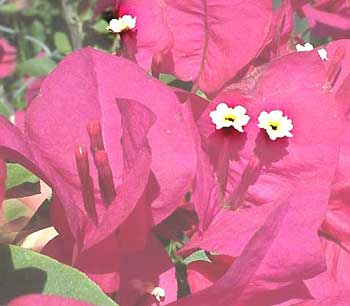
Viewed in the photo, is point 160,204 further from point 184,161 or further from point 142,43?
point 142,43

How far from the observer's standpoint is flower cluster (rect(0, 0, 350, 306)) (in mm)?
418

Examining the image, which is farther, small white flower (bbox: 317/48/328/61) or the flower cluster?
small white flower (bbox: 317/48/328/61)

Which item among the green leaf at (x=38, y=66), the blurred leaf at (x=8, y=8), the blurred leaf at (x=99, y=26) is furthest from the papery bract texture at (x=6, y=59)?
the blurred leaf at (x=8, y=8)

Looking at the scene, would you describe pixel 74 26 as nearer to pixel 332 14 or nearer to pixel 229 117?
pixel 332 14

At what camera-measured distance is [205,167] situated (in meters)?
0.48

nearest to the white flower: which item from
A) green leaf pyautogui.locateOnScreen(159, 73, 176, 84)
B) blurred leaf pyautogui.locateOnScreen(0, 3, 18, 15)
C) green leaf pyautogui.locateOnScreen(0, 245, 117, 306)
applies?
green leaf pyautogui.locateOnScreen(159, 73, 176, 84)

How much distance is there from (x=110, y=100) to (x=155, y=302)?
12 cm

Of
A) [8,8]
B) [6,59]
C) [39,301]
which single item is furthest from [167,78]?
[8,8]

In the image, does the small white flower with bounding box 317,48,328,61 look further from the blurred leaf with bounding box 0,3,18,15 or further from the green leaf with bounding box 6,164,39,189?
the blurred leaf with bounding box 0,3,18,15

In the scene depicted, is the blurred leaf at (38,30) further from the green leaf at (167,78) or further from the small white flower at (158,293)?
the small white flower at (158,293)

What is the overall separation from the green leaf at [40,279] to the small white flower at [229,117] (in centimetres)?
14

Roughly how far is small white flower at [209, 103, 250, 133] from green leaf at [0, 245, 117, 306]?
0.45ft

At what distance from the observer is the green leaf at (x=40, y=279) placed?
15.1 inches

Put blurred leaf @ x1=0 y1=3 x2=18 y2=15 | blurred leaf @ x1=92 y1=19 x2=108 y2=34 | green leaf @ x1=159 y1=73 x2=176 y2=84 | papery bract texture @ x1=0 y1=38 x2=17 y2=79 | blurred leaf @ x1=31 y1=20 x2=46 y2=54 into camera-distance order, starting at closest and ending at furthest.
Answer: green leaf @ x1=159 y1=73 x2=176 y2=84 < blurred leaf @ x1=92 y1=19 x2=108 y2=34 < papery bract texture @ x1=0 y1=38 x2=17 y2=79 < blurred leaf @ x1=0 y1=3 x2=18 y2=15 < blurred leaf @ x1=31 y1=20 x2=46 y2=54
